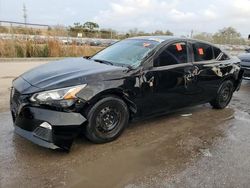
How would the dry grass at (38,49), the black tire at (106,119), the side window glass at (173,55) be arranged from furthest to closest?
the dry grass at (38,49), the side window glass at (173,55), the black tire at (106,119)

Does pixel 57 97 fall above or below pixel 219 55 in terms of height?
below

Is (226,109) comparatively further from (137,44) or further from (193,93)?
(137,44)

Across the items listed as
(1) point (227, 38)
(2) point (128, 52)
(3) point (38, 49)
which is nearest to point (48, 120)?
(2) point (128, 52)

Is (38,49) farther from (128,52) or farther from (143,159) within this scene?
(143,159)

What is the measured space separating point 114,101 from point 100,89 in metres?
0.32

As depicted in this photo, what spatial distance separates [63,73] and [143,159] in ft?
5.34

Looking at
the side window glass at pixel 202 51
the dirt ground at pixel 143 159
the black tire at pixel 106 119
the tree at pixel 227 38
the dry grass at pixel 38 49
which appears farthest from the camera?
the tree at pixel 227 38

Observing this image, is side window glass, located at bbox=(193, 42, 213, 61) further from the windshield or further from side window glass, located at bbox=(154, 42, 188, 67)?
the windshield

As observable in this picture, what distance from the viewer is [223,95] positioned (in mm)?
6113

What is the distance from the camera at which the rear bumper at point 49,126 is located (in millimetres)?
3482

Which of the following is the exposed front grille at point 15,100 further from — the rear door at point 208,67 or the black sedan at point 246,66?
the black sedan at point 246,66

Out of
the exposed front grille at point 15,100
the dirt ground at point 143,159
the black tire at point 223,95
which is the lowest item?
the dirt ground at point 143,159

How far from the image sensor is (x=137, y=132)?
Result: 4.61 metres

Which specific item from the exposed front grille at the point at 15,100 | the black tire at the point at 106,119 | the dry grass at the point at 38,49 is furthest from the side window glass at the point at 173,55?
the dry grass at the point at 38,49
